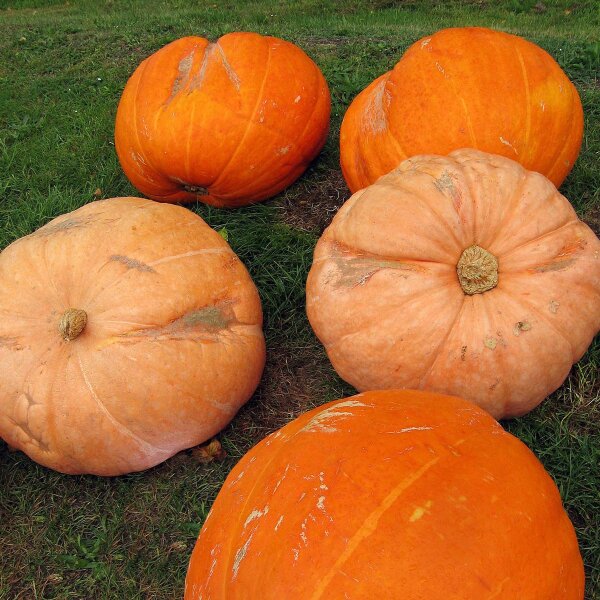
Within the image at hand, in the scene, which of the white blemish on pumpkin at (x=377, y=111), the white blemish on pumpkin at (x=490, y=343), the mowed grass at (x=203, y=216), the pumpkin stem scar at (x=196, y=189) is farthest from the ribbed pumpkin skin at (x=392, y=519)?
the pumpkin stem scar at (x=196, y=189)

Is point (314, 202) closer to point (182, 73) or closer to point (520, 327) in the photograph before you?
point (182, 73)

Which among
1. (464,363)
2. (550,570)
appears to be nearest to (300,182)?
(464,363)

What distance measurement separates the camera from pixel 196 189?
3.48 meters

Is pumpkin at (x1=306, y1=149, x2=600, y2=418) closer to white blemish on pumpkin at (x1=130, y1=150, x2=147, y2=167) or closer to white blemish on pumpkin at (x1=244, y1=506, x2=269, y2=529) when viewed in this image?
white blemish on pumpkin at (x1=244, y1=506, x2=269, y2=529)

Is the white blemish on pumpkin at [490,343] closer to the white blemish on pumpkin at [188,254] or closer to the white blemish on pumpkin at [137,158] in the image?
the white blemish on pumpkin at [188,254]

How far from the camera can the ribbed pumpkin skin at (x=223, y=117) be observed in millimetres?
3191

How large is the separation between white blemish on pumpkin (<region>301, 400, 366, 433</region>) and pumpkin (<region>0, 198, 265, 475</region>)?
616mm

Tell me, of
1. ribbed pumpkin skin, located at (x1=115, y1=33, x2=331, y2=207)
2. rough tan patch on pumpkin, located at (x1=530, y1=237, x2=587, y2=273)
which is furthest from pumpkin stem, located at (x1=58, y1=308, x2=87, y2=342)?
rough tan patch on pumpkin, located at (x1=530, y1=237, x2=587, y2=273)

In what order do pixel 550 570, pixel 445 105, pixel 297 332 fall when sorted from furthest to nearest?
pixel 297 332 < pixel 445 105 < pixel 550 570

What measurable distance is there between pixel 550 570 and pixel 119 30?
671cm

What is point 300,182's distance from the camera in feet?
12.4

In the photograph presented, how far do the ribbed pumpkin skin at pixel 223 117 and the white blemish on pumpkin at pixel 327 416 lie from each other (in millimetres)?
1667

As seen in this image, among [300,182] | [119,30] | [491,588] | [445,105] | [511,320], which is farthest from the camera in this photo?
[119,30]

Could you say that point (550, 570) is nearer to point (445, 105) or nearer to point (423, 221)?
point (423, 221)
